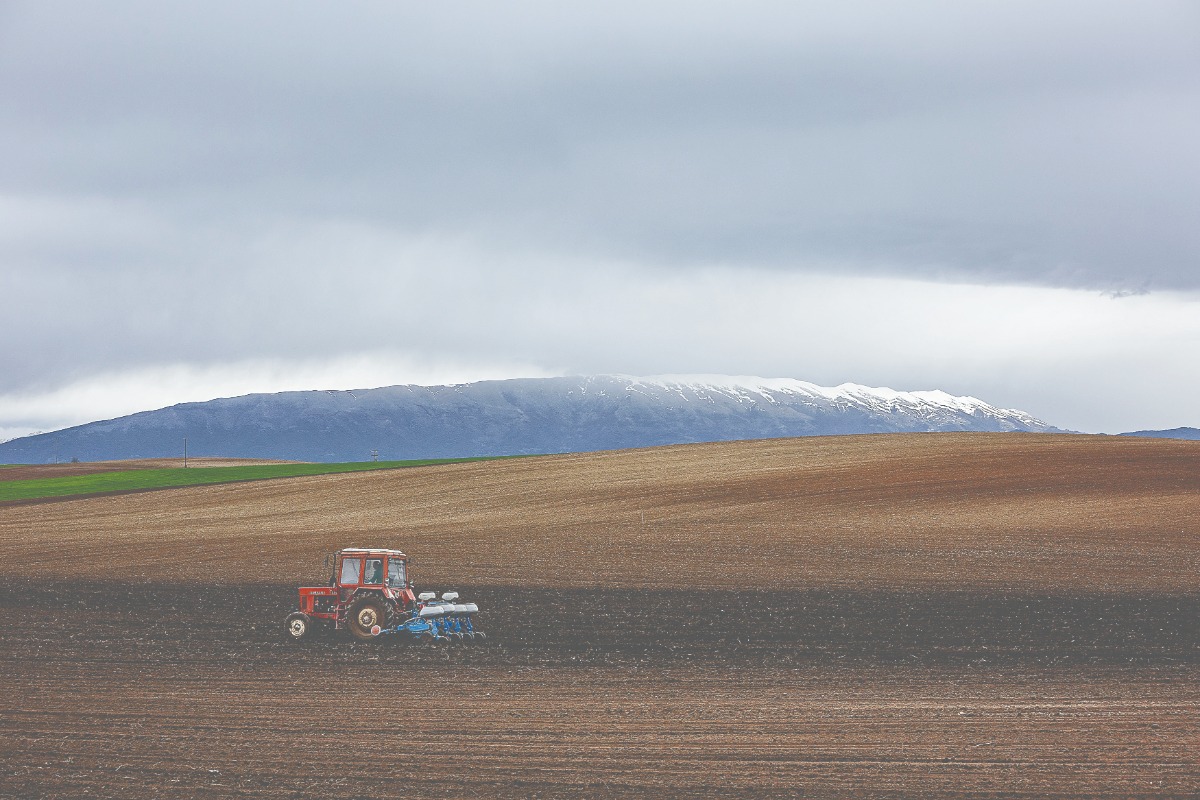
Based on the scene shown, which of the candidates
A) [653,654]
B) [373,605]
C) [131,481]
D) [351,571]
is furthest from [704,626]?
[131,481]

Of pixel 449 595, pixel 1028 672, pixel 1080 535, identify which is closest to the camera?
pixel 1028 672

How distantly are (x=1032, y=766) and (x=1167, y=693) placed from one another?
689 centimetres

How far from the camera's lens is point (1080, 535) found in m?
42.5

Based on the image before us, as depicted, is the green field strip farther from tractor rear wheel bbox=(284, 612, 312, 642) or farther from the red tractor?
tractor rear wheel bbox=(284, 612, 312, 642)

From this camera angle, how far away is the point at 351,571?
28.7 metres

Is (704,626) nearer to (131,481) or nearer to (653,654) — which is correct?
(653,654)

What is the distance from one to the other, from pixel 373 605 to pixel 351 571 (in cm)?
127

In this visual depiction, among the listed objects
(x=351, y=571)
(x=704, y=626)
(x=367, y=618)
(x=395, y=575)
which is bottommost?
(x=704, y=626)

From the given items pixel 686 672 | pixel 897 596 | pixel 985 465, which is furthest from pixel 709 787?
pixel 985 465

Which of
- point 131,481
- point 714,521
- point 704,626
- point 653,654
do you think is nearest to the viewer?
point 653,654

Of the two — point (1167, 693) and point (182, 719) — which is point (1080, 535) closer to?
point (1167, 693)

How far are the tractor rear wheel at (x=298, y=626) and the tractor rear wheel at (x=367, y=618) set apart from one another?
1142 millimetres

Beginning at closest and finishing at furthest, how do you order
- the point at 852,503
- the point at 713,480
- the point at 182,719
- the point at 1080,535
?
the point at 182,719 < the point at 1080,535 < the point at 852,503 < the point at 713,480

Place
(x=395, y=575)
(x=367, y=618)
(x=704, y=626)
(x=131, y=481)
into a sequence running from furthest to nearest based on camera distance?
(x=131, y=481), (x=395, y=575), (x=704, y=626), (x=367, y=618)
